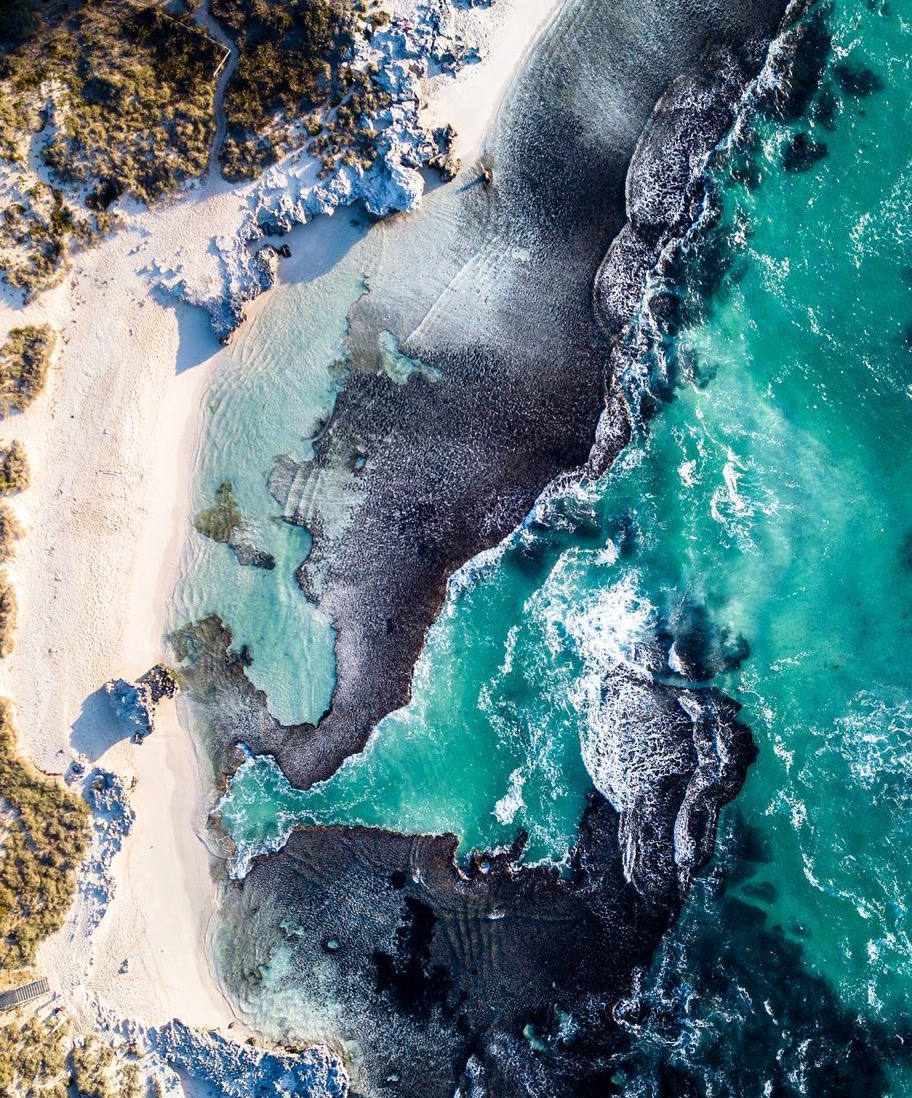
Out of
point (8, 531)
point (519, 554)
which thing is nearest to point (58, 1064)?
point (8, 531)

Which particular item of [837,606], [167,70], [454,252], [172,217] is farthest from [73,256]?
[837,606]

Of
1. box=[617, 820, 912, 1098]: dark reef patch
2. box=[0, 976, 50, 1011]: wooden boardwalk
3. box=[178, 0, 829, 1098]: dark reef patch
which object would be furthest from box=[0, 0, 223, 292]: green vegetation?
box=[617, 820, 912, 1098]: dark reef patch

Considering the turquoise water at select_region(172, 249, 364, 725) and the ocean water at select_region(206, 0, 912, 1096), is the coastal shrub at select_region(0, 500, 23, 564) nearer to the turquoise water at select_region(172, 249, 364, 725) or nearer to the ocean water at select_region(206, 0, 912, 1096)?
the turquoise water at select_region(172, 249, 364, 725)

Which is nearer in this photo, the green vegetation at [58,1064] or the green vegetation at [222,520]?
the green vegetation at [58,1064]

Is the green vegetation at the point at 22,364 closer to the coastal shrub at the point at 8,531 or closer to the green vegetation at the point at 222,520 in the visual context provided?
the coastal shrub at the point at 8,531

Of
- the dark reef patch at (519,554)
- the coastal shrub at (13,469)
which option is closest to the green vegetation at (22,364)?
the coastal shrub at (13,469)
